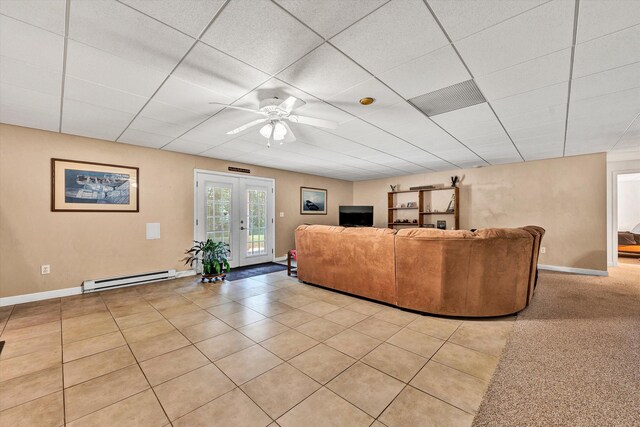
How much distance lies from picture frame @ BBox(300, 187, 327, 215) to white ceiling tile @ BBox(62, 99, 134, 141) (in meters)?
4.35

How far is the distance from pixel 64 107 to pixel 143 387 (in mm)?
3095

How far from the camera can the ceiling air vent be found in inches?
96.5

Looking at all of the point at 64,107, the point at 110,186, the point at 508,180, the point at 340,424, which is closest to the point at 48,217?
the point at 110,186

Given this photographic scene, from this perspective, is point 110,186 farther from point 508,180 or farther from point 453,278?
point 508,180

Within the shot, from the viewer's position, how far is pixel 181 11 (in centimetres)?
153

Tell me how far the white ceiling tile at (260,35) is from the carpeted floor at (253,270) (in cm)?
392

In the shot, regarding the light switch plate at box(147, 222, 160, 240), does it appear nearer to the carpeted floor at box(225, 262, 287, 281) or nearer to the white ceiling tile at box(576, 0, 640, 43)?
the carpeted floor at box(225, 262, 287, 281)

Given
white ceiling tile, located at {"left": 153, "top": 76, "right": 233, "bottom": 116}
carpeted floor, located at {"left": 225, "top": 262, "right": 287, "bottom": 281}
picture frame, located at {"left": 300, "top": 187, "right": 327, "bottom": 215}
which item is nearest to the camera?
white ceiling tile, located at {"left": 153, "top": 76, "right": 233, "bottom": 116}

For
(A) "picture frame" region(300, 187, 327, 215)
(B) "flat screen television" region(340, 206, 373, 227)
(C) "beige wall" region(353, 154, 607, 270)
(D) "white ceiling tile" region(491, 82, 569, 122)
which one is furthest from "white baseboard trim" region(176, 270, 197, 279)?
(C) "beige wall" region(353, 154, 607, 270)

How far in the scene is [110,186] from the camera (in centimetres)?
421

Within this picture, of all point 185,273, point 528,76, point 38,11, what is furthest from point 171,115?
point 528,76

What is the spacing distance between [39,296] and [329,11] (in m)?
5.10

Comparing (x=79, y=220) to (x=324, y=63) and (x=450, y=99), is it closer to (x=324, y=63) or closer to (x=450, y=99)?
(x=324, y=63)

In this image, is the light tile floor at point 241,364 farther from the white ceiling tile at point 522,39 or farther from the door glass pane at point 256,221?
the door glass pane at point 256,221
